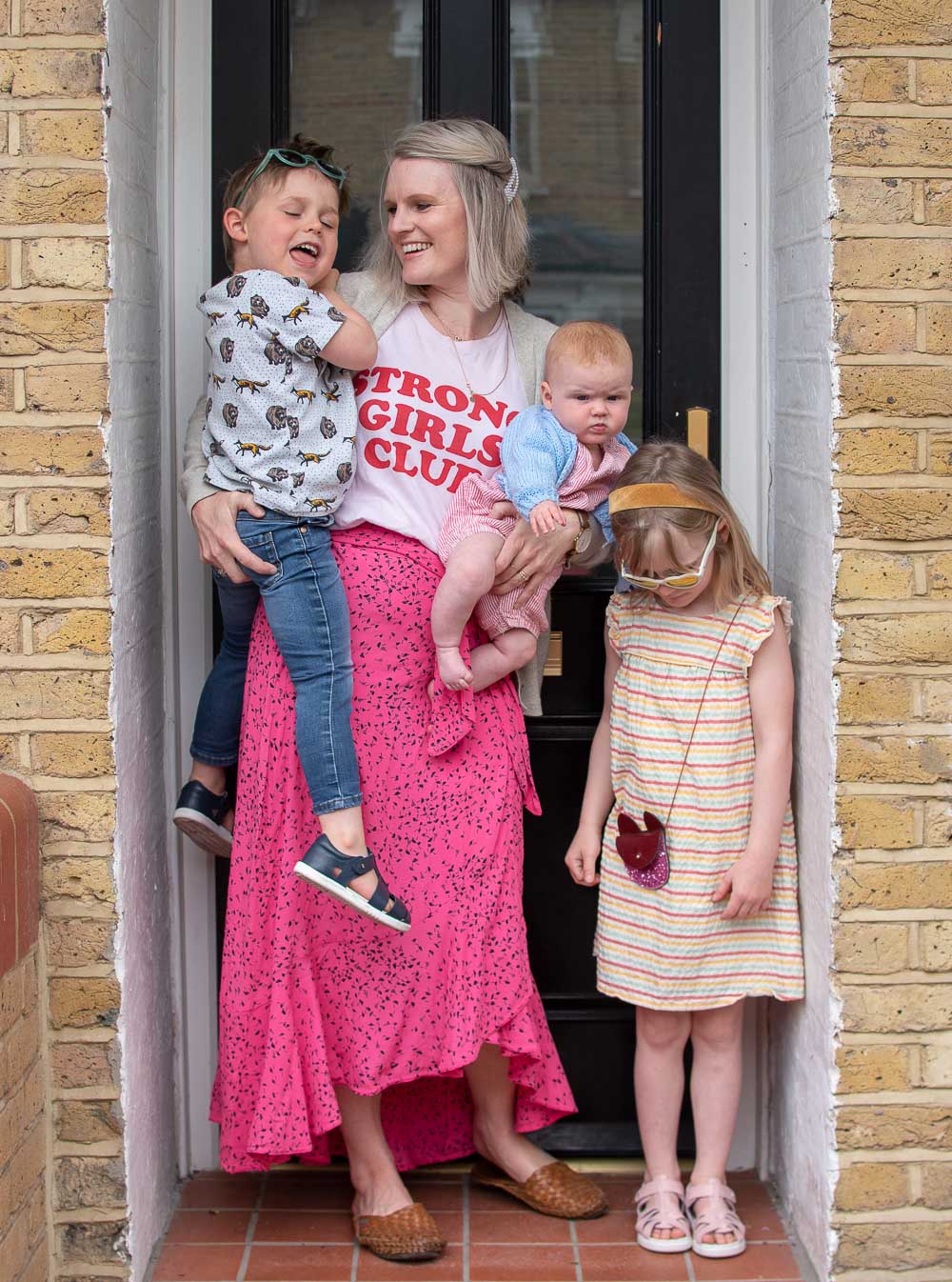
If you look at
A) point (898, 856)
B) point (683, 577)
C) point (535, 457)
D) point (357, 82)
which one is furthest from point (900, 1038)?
point (357, 82)

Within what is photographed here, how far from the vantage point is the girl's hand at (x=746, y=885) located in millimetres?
2846

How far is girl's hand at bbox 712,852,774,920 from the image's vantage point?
2846 millimetres

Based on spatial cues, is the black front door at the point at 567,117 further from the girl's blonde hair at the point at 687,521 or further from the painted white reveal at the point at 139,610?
the girl's blonde hair at the point at 687,521

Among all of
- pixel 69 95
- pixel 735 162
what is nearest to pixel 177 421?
pixel 69 95

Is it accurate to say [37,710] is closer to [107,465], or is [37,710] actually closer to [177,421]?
[107,465]

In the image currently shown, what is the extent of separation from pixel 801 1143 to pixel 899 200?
1.73 meters

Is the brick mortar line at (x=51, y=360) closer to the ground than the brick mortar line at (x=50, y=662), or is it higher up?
higher up

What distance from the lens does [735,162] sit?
3.16m

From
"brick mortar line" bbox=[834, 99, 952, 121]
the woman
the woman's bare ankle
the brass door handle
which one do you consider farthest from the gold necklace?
the woman's bare ankle

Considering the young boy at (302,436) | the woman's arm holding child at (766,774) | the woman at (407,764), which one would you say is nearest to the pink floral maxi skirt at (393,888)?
the woman at (407,764)

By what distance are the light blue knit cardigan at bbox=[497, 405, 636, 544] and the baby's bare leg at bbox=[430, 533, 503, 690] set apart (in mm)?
99

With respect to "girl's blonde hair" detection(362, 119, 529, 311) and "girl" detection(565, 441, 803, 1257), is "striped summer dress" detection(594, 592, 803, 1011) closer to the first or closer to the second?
"girl" detection(565, 441, 803, 1257)

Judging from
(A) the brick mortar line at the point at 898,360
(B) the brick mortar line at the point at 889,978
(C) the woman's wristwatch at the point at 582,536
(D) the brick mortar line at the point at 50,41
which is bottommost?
(B) the brick mortar line at the point at 889,978

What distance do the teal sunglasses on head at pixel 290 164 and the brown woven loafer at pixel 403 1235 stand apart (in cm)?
190
